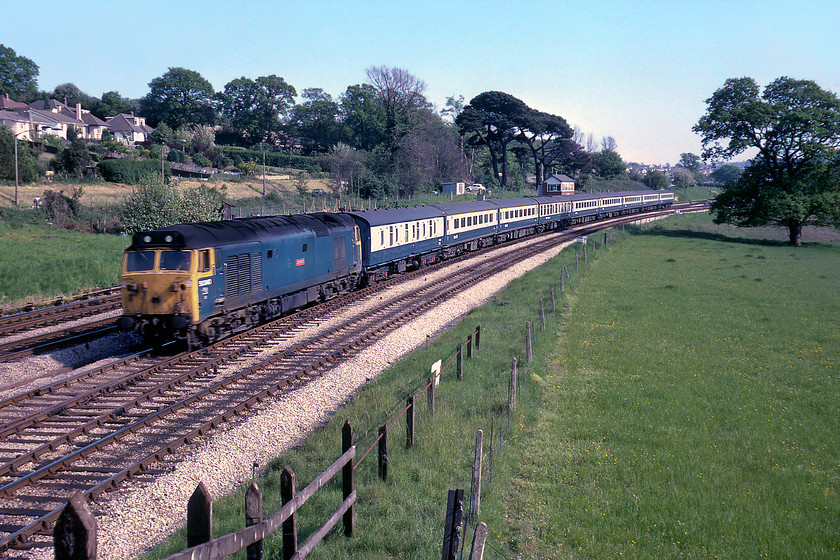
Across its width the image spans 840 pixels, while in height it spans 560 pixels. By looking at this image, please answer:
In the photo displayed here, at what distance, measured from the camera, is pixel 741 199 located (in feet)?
195

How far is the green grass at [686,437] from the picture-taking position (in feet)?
29.5

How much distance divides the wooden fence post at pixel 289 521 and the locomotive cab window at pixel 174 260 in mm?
Result: 12365

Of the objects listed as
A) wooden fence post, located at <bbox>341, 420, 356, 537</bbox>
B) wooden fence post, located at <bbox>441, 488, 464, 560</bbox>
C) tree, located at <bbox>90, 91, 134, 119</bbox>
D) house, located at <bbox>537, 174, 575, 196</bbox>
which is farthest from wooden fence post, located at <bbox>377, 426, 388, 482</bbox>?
tree, located at <bbox>90, 91, 134, 119</bbox>

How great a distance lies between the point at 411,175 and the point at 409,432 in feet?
239

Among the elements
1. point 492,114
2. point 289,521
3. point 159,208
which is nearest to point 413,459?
point 289,521

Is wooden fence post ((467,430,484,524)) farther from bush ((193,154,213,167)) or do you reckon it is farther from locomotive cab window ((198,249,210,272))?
bush ((193,154,213,167))

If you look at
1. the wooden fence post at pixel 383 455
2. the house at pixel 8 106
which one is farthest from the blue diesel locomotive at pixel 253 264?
the house at pixel 8 106

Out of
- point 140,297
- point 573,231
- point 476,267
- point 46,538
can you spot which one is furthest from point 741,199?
point 46,538

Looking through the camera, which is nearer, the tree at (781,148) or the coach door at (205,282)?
the coach door at (205,282)

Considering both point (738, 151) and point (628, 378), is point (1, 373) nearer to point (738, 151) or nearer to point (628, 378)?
point (628, 378)

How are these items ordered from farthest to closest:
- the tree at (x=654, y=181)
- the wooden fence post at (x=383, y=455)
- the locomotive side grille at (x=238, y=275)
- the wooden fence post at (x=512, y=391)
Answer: the tree at (x=654, y=181) → the locomotive side grille at (x=238, y=275) → the wooden fence post at (x=512, y=391) → the wooden fence post at (x=383, y=455)

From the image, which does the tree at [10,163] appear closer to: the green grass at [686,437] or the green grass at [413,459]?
the green grass at [686,437]

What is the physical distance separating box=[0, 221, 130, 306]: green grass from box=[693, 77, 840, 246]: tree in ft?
170

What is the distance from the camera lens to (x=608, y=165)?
13512 cm
